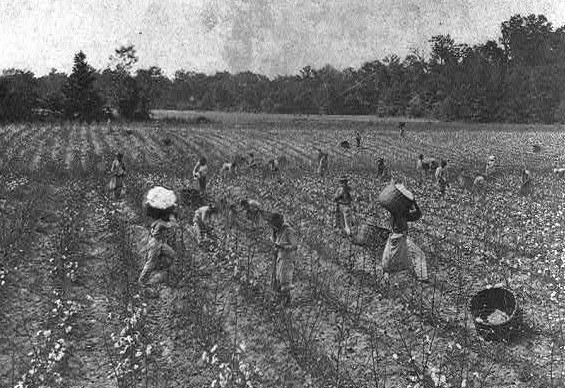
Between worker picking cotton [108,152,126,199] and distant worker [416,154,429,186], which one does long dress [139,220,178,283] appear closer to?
worker picking cotton [108,152,126,199]

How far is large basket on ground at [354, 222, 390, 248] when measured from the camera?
1324 cm

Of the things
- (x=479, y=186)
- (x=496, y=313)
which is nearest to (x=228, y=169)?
(x=479, y=186)

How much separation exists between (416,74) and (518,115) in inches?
914

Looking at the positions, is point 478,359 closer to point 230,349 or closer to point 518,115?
point 230,349

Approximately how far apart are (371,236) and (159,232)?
5.13 meters

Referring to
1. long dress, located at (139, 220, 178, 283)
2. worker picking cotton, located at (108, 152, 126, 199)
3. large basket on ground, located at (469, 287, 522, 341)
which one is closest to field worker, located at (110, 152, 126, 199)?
worker picking cotton, located at (108, 152, 126, 199)

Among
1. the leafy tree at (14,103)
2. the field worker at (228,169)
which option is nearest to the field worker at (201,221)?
the field worker at (228,169)

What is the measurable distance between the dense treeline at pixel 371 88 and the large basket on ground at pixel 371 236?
45.8 metres

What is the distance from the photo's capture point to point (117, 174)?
58.3ft

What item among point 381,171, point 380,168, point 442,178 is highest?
point 442,178

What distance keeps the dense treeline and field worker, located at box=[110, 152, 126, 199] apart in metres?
37.7

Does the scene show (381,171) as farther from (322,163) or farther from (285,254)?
(285,254)

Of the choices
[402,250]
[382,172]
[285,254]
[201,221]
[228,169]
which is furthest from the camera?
[382,172]

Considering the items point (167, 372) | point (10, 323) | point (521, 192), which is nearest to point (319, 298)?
point (167, 372)
